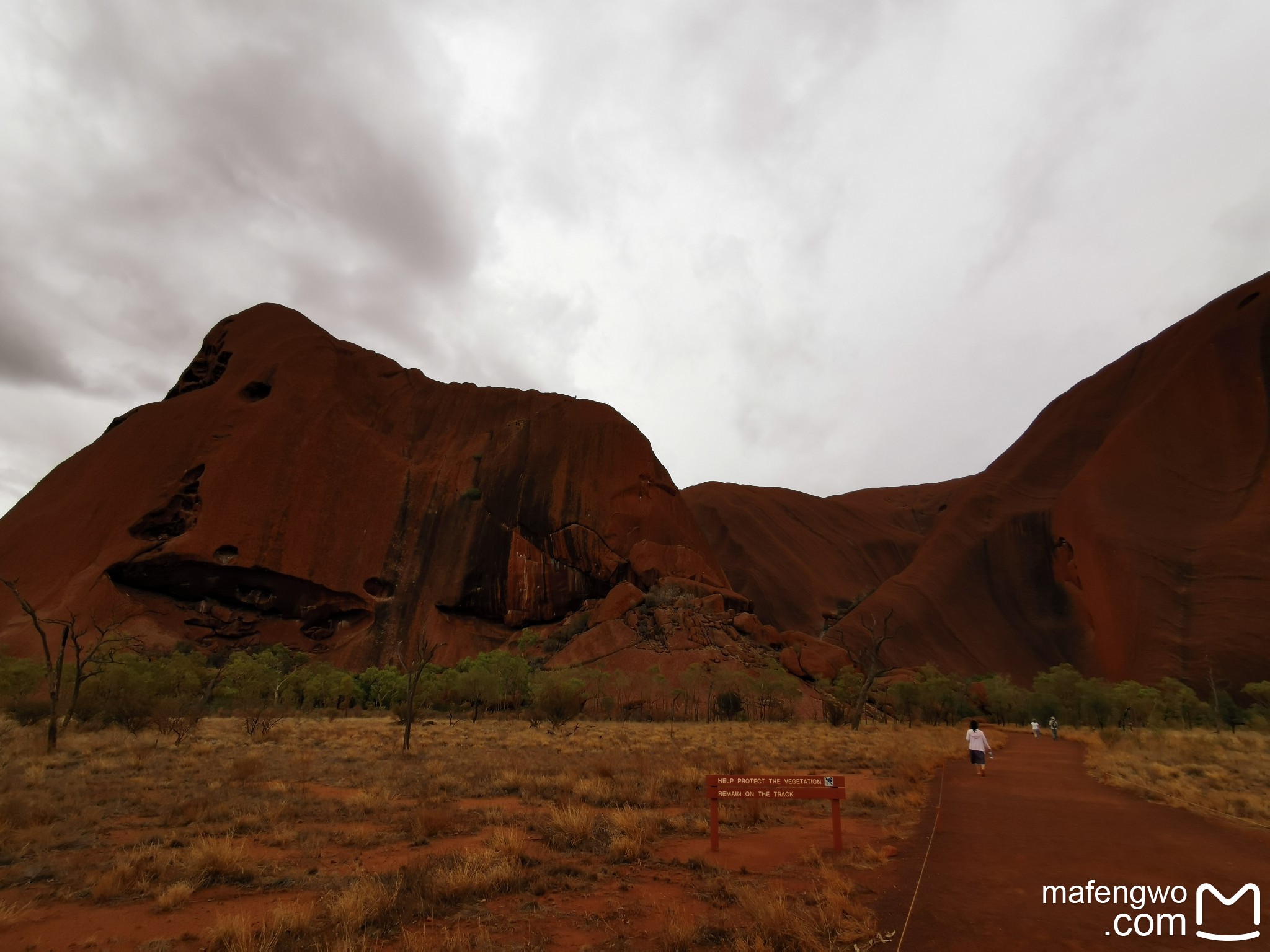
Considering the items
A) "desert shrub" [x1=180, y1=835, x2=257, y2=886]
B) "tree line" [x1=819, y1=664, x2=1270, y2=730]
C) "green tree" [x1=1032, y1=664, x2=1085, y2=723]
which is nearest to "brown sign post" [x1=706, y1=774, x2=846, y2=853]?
"desert shrub" [x1=180, y1=835, x2=257, y2=886]

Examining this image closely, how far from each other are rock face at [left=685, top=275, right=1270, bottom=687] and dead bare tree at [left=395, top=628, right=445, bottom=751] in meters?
40.5

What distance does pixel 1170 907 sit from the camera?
528cm

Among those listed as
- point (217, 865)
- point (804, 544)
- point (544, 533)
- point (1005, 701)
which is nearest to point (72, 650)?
point (544, 533)

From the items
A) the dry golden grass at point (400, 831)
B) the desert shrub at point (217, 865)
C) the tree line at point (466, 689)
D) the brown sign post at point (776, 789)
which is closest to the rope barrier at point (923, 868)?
the dry golden grass at point (400, 831)

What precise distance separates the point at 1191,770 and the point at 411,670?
1431 inches

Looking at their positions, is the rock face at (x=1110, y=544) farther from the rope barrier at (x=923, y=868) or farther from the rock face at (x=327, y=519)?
the rope barrier at (x=923, y=868)

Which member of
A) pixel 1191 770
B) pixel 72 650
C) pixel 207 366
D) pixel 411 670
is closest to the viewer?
pixel 1191 770

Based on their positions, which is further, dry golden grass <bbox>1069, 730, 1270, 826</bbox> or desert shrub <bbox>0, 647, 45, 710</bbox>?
desert shrub <bbox>0, 647, 45, 710</bbox>

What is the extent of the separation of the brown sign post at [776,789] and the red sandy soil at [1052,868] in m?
0.82

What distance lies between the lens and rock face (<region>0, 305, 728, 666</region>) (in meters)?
49.8

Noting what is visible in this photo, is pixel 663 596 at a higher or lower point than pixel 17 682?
higher

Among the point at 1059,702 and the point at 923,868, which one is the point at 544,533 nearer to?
the point at 1059,702

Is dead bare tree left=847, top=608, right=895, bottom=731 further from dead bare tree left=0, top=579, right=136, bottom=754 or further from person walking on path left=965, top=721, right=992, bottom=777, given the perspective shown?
dead bare tree left=0, top=579, right=136, bottom=754

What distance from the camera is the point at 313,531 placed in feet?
176
